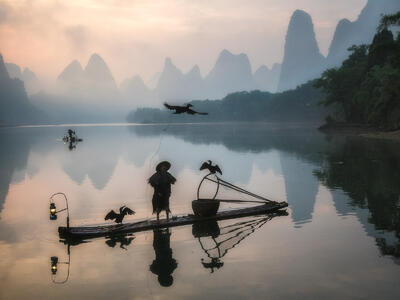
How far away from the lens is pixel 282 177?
973 inches

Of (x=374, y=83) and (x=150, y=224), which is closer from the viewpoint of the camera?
(x=150, y=224)

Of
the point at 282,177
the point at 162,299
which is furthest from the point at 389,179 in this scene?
the point at 162,299

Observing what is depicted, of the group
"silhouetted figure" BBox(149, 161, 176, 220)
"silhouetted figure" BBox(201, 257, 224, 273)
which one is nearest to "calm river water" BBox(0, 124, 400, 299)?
"silhouetted figure" BBox(201, 257, 224, 273)

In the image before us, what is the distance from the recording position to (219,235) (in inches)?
514

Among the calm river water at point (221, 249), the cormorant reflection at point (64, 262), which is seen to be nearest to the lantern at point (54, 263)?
the cormorant reflection at point (64, 262)

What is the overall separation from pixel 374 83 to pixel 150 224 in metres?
56.4

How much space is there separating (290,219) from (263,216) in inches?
39.4

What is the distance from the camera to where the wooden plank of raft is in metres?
12.7

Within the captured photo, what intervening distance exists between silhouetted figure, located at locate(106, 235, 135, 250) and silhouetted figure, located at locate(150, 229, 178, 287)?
0.72 meters

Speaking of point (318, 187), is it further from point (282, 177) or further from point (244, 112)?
point (244, 112)

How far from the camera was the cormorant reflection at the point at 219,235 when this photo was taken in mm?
10930

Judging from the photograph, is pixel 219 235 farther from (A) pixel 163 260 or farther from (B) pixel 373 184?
(B) pixel 373 184

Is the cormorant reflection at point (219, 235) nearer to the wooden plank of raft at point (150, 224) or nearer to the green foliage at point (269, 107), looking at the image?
the wooden plank of raft at point (150, 224)

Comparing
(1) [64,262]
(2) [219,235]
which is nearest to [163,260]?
(1) [64,262]
